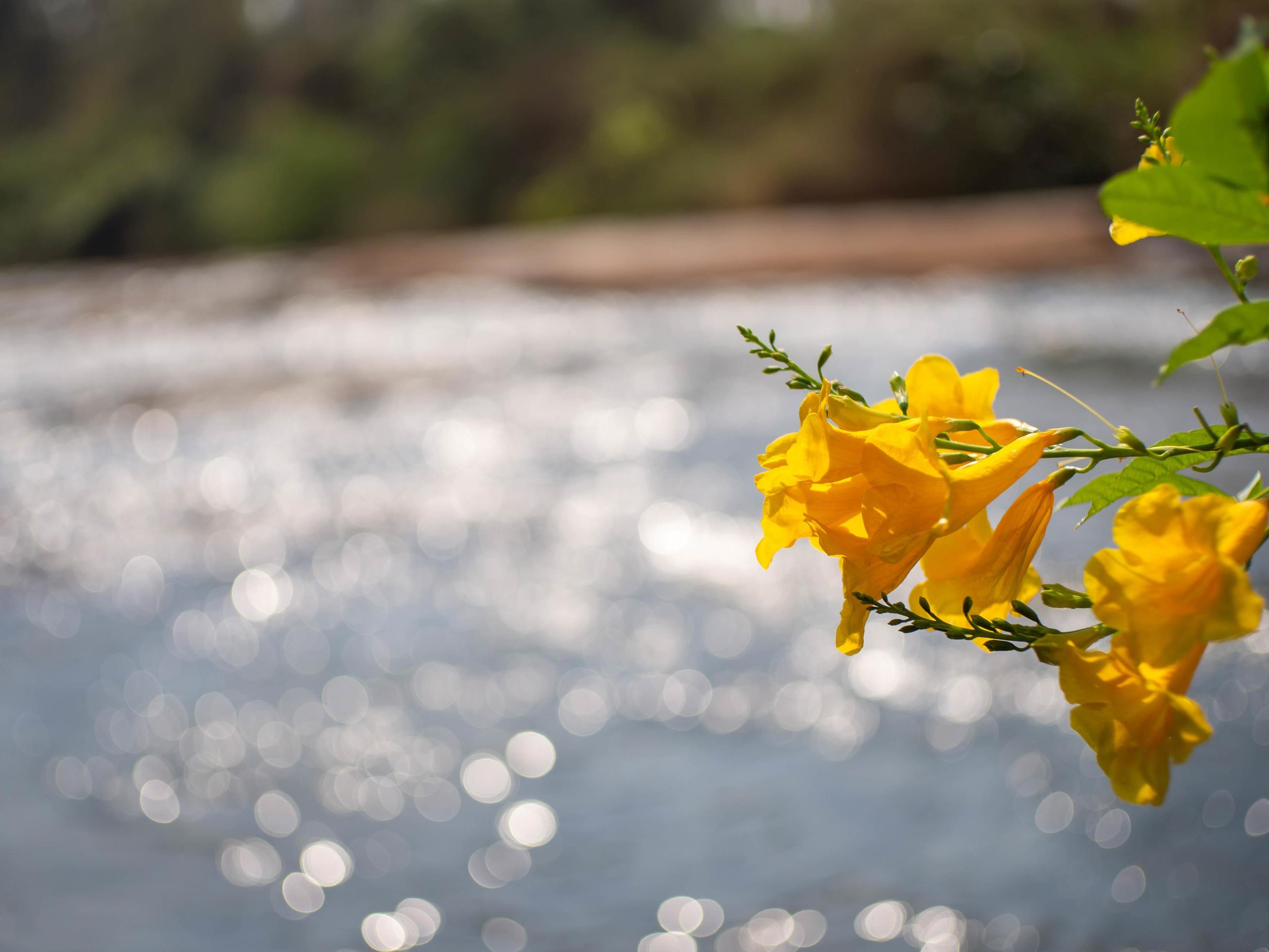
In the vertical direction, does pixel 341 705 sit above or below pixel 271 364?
below

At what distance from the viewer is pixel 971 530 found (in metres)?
0.36

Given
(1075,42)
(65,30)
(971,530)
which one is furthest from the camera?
(65,30)

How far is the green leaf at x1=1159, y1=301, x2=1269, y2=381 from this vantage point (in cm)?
24

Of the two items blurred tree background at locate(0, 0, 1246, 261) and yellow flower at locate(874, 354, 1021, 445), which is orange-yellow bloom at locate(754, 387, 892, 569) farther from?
blurred tree background at locate(0, 0, 1246, 261)

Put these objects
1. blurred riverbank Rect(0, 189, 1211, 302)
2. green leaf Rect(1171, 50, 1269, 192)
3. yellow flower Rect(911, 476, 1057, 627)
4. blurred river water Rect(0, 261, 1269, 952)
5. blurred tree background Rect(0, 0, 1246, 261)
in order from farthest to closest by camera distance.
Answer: blurred tree background Rect(0, 0, 1246, 261) → blurred riverbank Rect(0, 189, 1211, 302) → blurred river water Rect(0, 261, 1269, 952) → yellow flower Rect(911, 476, 1057, 627) → green leaf Rect(1171, 50, 1269, 192)

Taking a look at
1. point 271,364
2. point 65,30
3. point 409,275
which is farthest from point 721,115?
point 65,30

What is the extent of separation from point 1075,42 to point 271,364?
9.08 meters

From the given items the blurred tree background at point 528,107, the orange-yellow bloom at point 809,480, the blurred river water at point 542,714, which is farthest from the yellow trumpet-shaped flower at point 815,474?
the blurred tree background at point 528,107

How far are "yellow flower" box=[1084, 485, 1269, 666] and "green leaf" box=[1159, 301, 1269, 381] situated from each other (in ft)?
0.10

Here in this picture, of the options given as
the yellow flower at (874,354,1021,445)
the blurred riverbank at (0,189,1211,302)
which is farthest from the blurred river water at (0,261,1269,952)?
the blurred riverbank at (0,189,1211,302)

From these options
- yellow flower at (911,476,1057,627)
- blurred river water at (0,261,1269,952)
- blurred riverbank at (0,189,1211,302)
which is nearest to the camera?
yellow flower at (911,476,1057,627)

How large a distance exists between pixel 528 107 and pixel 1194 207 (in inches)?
614

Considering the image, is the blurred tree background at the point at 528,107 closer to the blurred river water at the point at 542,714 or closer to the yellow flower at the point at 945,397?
the blurred river water at the point at 542,714

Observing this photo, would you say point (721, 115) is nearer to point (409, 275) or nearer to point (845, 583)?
point (409, 275)
